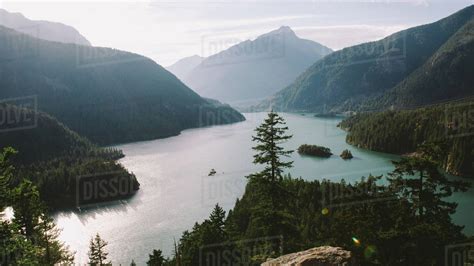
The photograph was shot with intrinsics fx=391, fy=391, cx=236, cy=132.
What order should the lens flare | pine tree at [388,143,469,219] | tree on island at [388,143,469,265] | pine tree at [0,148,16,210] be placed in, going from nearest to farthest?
pine tree at [0,148,16,210] < tree on island at [388,143,469,265] < the lens flare < pine tree at [388,143,469,219]

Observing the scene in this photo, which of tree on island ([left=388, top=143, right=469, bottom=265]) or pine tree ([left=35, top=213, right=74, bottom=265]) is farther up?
tree on island ([left=388, top=143, right=469, bottom=265])

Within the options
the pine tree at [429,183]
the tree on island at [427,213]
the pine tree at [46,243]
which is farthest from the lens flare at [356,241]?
the pine tree at [46,243]

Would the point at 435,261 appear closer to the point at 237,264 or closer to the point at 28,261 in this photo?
the point at 28,261

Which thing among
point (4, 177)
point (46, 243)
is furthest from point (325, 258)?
point (46, 243)

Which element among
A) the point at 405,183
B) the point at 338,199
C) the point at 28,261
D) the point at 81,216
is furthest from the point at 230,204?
the point at 28,261

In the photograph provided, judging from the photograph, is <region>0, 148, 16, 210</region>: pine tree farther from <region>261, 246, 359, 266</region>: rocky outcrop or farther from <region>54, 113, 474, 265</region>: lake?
<region>54, 113, 474, 265</region>: lake

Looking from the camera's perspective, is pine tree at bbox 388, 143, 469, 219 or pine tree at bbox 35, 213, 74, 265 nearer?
pine tree at bbox 388, 143, 469, 219

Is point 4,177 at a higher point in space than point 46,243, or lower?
higher

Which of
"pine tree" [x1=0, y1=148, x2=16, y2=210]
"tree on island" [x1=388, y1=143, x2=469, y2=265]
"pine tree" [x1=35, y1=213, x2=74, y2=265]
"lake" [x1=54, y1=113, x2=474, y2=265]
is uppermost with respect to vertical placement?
"pine tree" [x1=0, y1=148, x2=16, y2=210]

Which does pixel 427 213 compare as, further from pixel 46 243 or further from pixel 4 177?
pixel 46 243

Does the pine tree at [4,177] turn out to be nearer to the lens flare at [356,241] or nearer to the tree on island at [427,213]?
the lens flare at [356,241]

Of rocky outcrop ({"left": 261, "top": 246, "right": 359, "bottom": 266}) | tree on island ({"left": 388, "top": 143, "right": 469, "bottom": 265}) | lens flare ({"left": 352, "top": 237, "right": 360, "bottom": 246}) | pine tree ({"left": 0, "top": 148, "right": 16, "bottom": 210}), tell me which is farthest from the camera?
lens flare ({"left": 352, "top": 237, "right": 360, "bottom": 246})

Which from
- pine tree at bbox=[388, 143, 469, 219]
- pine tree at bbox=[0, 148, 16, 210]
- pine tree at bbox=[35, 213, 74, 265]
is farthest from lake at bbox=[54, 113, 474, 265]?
pine tree at bbox=[0, 148, 16, 210]
